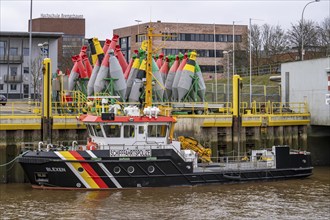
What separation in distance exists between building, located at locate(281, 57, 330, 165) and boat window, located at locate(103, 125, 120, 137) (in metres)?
15.0

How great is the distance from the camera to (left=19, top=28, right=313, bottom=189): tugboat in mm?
26000

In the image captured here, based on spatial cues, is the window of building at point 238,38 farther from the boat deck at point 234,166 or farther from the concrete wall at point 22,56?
the boat deck at point 234,166

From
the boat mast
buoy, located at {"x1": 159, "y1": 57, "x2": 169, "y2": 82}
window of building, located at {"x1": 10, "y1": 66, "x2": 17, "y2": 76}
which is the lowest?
the boat mast

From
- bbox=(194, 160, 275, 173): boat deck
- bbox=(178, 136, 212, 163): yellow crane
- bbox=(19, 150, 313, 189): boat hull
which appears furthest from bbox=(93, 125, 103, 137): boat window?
bbox=(194, 160, 275, 173): boat deck

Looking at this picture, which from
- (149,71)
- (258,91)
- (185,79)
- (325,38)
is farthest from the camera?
(325,38)

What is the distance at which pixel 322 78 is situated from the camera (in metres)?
36.9

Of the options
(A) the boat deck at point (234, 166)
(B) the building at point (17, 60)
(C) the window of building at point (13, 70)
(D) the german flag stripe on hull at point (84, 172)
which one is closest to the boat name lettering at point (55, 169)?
(D) the german flag stripe on hull at point (84, 172)

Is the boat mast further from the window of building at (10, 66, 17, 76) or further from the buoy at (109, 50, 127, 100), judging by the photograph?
the window of building at (10, 66, 17, 76)

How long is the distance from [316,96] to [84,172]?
17.3 m

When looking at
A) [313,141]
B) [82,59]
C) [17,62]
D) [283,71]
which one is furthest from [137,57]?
[17,62]

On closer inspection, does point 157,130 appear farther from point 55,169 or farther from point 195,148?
point 55,169

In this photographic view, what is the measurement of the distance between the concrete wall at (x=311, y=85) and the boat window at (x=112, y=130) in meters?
15.0

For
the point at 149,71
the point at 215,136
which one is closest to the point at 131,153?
the point at 149,71

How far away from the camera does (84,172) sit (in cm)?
2605
